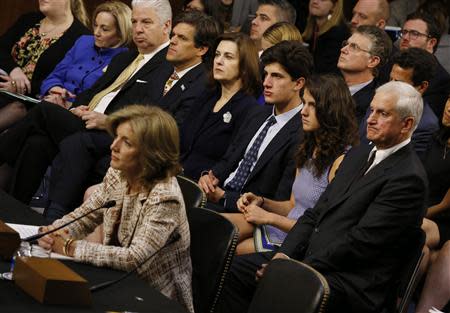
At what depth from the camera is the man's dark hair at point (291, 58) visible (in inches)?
206

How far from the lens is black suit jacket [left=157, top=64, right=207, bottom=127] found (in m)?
5.83

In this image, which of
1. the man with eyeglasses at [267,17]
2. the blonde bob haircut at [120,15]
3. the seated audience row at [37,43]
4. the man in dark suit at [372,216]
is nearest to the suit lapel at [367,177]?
the man in dark suit at [372,216]

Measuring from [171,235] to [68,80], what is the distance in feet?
11.5

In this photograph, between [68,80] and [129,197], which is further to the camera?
[68,80]

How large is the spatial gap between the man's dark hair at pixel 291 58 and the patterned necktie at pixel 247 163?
29 centimetres

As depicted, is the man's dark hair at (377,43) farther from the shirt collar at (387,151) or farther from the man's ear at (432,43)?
the shirt collar at (387,151)

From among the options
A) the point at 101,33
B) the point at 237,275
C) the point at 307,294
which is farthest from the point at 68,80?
the point at 307,294

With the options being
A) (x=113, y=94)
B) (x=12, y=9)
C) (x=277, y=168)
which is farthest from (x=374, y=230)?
(x=12, y=9)

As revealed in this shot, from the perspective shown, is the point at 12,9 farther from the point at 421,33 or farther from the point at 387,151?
the point at 387,151

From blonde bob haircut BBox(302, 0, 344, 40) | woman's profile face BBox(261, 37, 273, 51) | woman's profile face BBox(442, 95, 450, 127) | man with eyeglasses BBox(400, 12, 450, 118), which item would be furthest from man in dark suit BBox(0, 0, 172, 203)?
woman's profile face BBox(442, 95, 450, 127)

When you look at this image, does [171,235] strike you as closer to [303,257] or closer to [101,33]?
[303,257]

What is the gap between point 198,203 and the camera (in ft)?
13.8

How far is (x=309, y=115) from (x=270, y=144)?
1.38 ft

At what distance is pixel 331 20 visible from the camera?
7.29 meters
